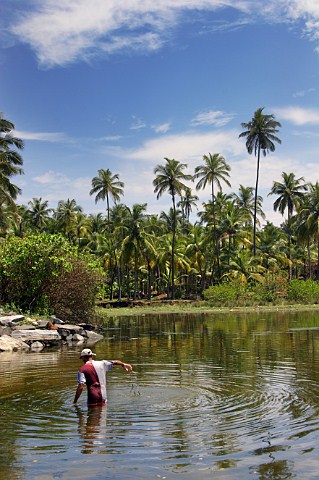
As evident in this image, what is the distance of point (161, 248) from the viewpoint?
278 ft

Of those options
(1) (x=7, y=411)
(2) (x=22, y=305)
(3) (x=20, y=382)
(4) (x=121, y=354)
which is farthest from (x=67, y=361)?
(2) (x=22, y=305)

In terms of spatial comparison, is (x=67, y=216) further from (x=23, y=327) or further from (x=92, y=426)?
(x=92, y=426)

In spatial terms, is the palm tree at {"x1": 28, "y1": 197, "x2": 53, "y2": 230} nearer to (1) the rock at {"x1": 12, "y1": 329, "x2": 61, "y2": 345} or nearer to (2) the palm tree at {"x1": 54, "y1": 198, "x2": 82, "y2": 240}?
(2) the palm tree at {"x1": 54, "y1": 198, "x2": 82, "y2": 240}

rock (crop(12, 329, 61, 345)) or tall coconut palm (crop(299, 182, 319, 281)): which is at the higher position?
tall coconut palm (crop(299, 182, 319, 281))

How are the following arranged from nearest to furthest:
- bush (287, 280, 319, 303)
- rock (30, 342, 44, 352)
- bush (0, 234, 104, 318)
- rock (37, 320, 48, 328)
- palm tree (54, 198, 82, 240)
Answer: rock (30, 342, 44, 352), rock (37, 320, 48, 328), bush (0, 234, 104, 318), bush (287, 280, 319, 303), palm tree (54, 198, 82, 240)

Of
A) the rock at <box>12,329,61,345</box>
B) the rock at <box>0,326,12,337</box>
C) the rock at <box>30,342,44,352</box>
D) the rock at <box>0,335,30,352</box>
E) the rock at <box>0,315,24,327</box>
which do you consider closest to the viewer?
the rock at <box>0,335,30,352</box>

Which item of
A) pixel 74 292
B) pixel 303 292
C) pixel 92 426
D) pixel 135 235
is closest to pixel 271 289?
pixel 303 292

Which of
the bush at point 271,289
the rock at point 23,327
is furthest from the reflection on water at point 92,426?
the bush at point 271,289

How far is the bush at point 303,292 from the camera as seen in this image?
2618 inches

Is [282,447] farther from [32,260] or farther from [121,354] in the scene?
[32,260]

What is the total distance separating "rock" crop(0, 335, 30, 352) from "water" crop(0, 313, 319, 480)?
505 centimetres

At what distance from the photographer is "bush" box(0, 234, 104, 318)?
121 ft

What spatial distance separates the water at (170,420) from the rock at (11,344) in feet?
16.6

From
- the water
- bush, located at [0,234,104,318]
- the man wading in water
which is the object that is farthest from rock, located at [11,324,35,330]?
the man wading in water
